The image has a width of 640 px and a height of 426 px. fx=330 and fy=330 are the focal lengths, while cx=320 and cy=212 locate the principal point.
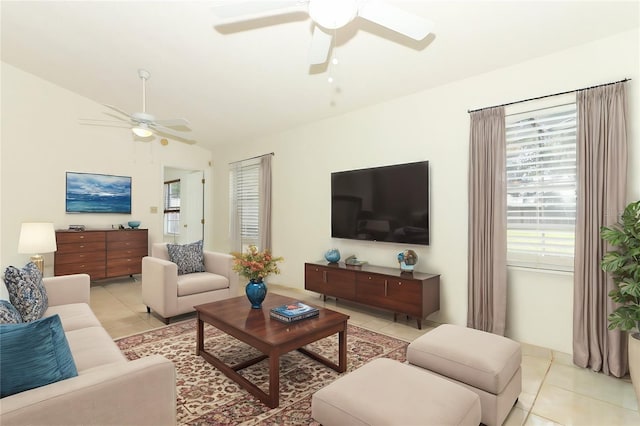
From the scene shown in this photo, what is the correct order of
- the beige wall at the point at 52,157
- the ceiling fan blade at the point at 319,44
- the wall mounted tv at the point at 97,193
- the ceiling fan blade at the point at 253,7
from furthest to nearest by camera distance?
the wall mounted tv at the point at 97,193 < the beige wall at the point at 52,157 < the ceiling fan blade at the point at 319,44 < the ceiling fan blade at the point at 253,7

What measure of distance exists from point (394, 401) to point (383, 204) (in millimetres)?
2836

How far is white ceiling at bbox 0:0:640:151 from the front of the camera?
2662mm

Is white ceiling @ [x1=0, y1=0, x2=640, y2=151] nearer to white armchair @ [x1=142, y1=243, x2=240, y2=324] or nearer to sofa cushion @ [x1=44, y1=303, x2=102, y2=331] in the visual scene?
white armchair @ [x1=142, y1=243, x2=240, y2=324]

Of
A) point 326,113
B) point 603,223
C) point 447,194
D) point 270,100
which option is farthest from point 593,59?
point 270,100

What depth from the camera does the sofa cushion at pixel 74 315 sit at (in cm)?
245

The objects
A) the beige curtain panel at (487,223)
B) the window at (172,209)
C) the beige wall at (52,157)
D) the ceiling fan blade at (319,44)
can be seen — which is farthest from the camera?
the window at (172,209)

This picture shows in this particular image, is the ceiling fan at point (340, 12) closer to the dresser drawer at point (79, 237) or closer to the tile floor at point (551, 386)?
the tile floor at point (551, 386)

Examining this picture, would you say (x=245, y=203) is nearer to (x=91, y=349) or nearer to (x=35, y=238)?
(x=35, y=238)

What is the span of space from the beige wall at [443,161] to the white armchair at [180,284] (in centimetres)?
144

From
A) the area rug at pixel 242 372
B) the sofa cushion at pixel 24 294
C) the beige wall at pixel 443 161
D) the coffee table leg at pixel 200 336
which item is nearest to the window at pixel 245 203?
the beige wall at pixel 443 161

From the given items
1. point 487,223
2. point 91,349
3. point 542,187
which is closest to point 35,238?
point 91,349

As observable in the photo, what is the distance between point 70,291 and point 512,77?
15.3ft

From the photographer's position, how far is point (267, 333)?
7.46 feet

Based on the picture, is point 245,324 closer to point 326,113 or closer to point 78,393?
point 78,393
